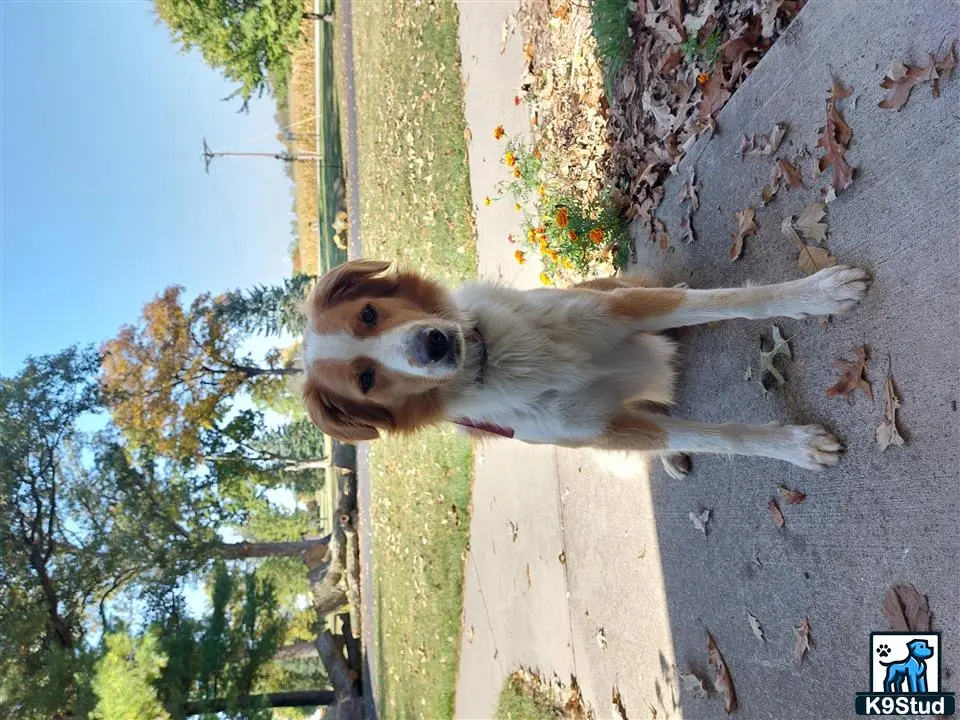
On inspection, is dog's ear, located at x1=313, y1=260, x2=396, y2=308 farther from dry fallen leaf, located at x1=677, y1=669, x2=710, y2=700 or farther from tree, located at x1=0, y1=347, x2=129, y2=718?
tree, located at x1=0, y1=347, x2=129, y2=718

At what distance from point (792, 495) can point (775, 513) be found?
0.60ft

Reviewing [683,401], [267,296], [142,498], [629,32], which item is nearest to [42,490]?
[142,498]

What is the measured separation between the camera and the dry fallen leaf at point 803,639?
3.21 metres

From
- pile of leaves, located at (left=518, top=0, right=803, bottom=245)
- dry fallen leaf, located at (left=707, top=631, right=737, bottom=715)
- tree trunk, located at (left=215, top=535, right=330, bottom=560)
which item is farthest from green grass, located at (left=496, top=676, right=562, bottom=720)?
tree trunk, located at (left=215, top=535, right=330, bottom=560)

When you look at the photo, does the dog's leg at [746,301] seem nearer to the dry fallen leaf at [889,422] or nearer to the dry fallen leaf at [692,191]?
the dry fallen leaf at [889,422]

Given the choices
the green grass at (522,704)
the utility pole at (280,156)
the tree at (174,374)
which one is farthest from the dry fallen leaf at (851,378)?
the utility pole at (280,156)

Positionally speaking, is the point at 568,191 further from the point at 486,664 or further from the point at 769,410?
the point at 486,664

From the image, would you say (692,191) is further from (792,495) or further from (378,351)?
(378,351)

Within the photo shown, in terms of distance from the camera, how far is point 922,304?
264 cm

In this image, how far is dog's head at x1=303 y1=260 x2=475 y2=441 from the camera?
10.7 feet

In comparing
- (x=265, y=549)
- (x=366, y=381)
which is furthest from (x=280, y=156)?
(x=366, y=381)

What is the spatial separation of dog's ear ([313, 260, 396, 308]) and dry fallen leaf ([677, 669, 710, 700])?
3.24 metres

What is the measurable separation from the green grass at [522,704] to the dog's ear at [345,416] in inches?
159

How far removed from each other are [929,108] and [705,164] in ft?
5.37
